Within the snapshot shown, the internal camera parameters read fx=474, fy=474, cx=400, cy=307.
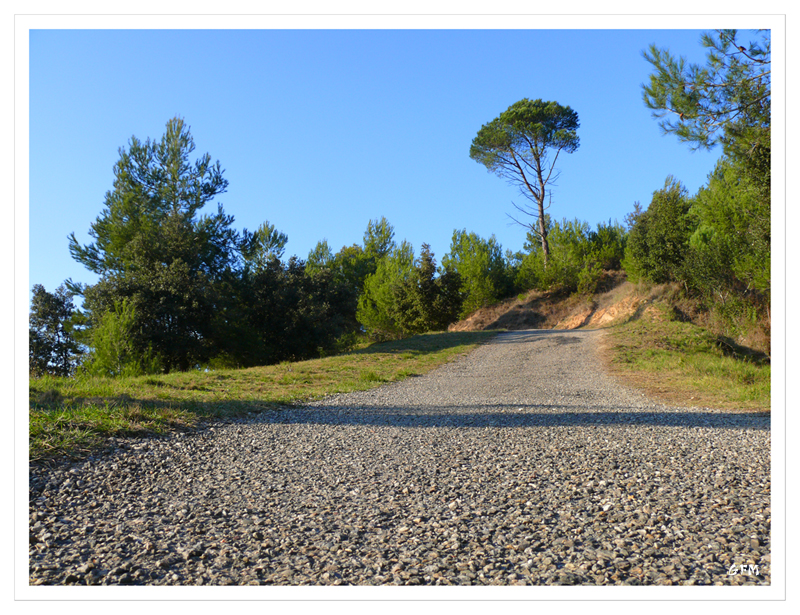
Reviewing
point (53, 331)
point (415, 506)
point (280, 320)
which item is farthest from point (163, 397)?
point (53, 331)

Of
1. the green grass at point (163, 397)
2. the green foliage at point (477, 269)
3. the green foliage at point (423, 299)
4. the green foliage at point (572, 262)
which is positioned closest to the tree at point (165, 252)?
the green grass at point (163, 397)

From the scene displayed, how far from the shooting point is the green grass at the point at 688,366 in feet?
25.0

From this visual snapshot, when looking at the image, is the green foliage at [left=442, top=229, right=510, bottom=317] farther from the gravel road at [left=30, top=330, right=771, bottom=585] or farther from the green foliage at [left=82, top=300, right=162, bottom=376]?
the gravel road at [left=30, top=330, right=771, bottom=585]

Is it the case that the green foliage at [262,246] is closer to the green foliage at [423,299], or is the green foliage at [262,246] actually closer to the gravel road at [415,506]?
the green foliage at [423,299]

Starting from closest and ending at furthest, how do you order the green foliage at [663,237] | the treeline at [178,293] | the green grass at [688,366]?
the green grass at [688,366] < the treeline at [178,293] < the green foliage at [663,237]

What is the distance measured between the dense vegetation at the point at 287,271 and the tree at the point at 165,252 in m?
0.06

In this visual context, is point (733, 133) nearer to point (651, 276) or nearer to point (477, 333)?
point (477, 333)

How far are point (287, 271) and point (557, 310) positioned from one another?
57.3ft

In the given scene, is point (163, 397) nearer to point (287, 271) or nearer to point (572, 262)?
point (287, 271)

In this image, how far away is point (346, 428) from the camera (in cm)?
527

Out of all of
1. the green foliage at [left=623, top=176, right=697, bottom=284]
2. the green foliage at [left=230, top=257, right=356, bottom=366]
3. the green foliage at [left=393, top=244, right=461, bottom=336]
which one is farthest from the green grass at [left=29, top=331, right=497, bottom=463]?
the green foliage at [left=393, top=244, right=461, bottom=336]

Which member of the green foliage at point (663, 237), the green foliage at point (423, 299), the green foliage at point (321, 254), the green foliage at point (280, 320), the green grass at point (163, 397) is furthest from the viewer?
the green foliage at point (321, 254)
